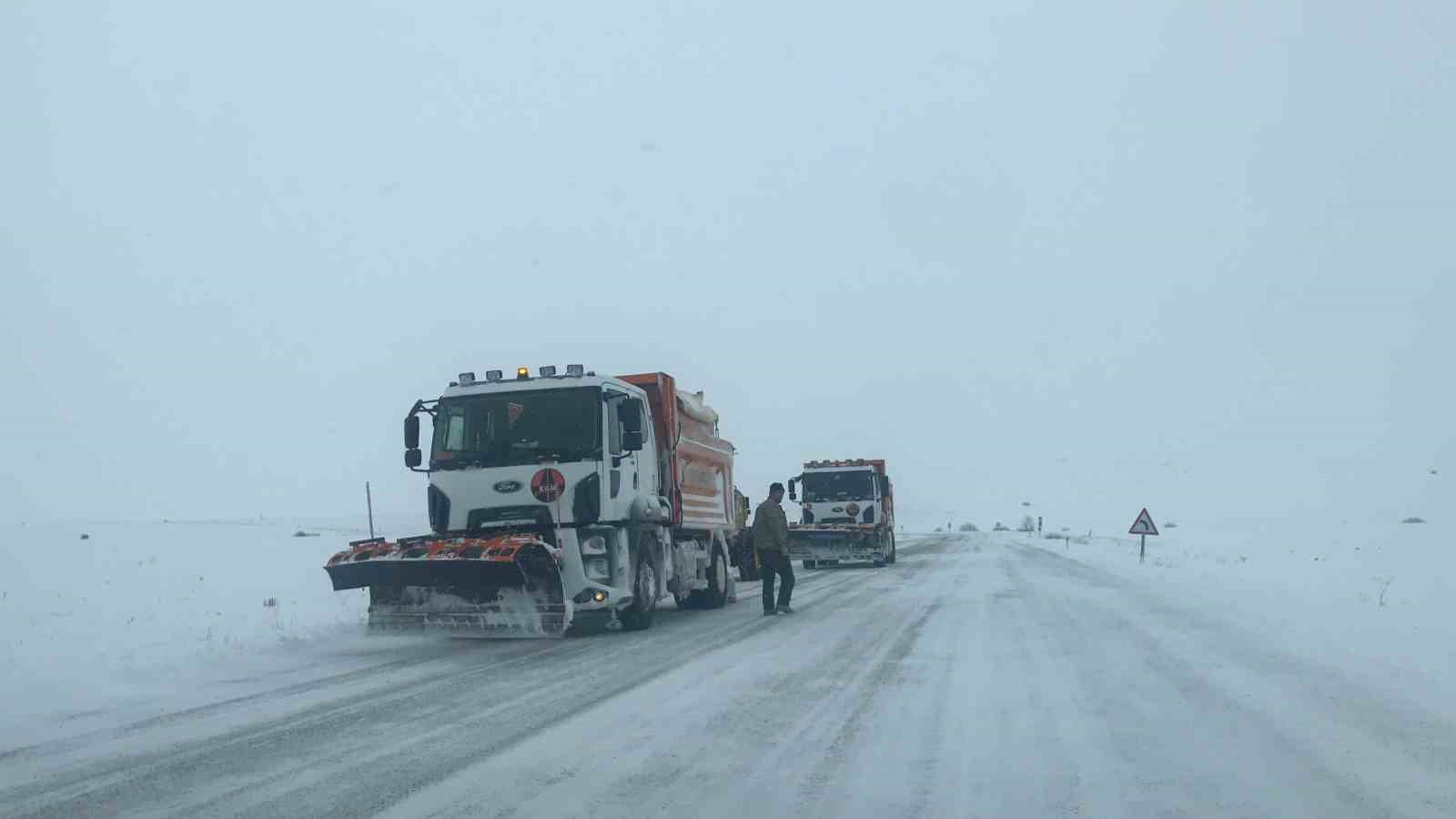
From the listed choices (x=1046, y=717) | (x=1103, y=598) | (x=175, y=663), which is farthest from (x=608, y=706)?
(x=1103, y=598)

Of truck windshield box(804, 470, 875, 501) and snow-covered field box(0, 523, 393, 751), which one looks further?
truck windshield box(804, 470, 875, 501)

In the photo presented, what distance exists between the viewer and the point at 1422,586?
881 inches

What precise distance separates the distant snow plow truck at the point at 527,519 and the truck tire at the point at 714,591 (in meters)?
2.69

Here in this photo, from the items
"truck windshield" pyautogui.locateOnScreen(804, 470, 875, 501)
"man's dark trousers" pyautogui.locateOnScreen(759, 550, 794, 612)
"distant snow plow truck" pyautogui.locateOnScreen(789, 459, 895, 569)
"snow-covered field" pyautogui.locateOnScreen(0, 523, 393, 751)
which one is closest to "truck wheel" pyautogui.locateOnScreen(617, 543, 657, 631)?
"man's dark trousers" pyautogui.locateOnScreen(759, 550, 794, 612)

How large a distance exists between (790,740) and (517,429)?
7.37m

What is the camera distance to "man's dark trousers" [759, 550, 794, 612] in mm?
15844

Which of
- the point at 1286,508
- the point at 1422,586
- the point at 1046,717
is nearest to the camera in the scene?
the point at 1046,717

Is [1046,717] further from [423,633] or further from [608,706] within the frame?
[423,633]

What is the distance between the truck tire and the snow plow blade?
227 inches

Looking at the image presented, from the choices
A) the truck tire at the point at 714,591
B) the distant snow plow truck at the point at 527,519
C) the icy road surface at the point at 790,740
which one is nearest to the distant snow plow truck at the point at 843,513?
the truck tire at the point at 714,591

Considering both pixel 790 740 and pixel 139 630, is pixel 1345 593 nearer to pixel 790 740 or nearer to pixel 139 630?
pixel 790 740

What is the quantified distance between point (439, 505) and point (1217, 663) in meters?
8.66

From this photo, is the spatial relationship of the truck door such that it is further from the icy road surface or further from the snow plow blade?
the icy road surface

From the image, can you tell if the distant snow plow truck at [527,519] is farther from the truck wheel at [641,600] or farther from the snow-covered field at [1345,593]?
the snow-covered field at [1345,593]
